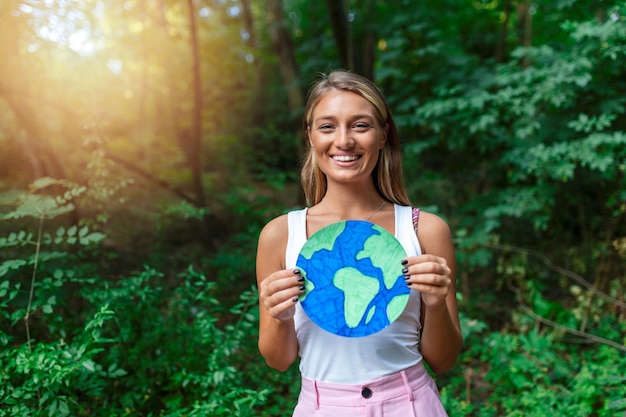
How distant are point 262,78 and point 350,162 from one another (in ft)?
30.9

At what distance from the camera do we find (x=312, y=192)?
172cm

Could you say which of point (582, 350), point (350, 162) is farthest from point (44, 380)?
point (582, 350)

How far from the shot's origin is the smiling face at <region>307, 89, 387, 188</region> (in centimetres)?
141

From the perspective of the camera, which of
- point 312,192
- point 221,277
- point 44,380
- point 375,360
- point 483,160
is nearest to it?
point 375,360

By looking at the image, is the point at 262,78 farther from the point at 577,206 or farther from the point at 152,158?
the point at 577,206

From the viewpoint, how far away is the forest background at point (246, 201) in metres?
2.71

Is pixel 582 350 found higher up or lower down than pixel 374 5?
lower down

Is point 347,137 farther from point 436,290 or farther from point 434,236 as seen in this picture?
point 436,290

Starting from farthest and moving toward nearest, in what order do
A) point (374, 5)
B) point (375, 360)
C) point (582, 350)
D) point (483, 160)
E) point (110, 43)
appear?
point (110, 43) < point (374, 5) < point (483, 160) < point (582, 350) < point (375, 360)

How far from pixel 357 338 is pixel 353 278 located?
197 mm

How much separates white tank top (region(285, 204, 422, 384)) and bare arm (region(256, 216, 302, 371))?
46 millimetres

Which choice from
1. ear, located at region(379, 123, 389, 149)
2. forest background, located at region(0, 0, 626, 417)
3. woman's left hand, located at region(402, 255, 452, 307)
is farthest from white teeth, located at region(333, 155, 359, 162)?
forest background, located at region(0, 0, 626, 417)

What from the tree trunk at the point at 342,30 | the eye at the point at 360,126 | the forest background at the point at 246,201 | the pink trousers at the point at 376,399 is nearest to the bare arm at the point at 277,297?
the pink trousers at the point at 376,399

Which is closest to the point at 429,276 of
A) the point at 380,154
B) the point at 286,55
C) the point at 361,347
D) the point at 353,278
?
the point at 353,278
